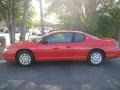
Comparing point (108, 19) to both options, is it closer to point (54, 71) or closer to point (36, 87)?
point (54, 71)

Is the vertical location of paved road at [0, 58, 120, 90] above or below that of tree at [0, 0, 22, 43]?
below

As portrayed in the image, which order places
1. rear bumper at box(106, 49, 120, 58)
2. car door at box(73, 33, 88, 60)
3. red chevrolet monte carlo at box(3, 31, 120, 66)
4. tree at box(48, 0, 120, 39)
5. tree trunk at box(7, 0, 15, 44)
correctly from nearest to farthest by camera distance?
red chevrolet monte carlo at box(3, 31, 120, 66), car door at box(73, 33, 88, 60), rear bumper at box(106, 49, 120, 58), tree trunk at box(7, 0, 15, 44), tree at box(48, 0, 120, 39)

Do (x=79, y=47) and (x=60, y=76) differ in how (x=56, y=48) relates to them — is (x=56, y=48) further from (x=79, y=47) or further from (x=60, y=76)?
(x=60, y=76)

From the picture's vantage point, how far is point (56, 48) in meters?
11.6

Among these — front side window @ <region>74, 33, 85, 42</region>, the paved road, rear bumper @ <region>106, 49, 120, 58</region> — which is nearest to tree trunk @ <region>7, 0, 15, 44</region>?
the paved road

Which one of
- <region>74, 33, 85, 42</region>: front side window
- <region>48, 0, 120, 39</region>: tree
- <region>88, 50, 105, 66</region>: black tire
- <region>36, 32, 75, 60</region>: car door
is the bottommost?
<region>88, 50, 105, 66</region>: black tire

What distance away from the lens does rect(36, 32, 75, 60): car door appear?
455 inches

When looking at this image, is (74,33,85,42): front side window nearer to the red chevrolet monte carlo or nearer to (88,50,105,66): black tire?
the red chevrolet monte carlo

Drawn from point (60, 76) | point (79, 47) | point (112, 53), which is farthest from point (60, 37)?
point (60, 76)

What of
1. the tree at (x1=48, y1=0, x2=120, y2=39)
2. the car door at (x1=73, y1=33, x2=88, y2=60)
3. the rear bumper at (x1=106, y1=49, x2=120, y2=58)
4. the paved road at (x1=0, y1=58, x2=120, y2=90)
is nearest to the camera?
the paved road at (x1=0, y1=58, x2=120, y2=90)

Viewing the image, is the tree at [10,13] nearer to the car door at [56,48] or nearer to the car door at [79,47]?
the car door at [56,48]

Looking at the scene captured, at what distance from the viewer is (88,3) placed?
2531 centimetres

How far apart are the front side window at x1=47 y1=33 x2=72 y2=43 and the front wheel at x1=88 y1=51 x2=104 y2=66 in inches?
40.4

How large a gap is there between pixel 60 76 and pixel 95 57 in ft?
7.96
